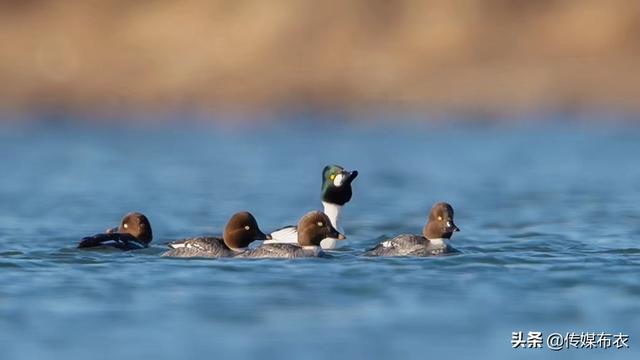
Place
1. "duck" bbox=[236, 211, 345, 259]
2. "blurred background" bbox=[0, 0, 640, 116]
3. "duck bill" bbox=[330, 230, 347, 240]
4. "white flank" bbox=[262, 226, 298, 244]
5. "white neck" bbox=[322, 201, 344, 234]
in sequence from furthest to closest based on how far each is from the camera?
"blurred background" bbox=[0, 0, 640, 116]
"white neck" bbox=[322, 201, 344, 234]
"white flank" bbox=[262, 226, 298, 244]
"duck bill" bbox=[330, 230, 347, 240]
"duck" bbox=[236, 211, 345, 259]

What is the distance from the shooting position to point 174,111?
45.6 m

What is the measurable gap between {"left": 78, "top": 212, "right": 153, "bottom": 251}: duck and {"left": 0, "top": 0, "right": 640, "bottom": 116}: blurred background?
929 inches

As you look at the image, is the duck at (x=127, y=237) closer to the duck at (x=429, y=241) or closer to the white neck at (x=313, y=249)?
the white neck at (x=313, y=249)

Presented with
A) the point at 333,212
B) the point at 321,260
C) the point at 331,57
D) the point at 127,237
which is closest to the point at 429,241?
the point at 321,260

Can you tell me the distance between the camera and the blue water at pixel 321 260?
51.0ft

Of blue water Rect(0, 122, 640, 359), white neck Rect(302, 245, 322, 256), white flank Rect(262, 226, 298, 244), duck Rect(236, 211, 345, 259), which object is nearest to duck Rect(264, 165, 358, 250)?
blue water Rect(0, 122, 640, 359)

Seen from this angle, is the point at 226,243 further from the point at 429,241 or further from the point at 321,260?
the point at 429,241

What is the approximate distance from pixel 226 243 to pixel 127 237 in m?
1.02

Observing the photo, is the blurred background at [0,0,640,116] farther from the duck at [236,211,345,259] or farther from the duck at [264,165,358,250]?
the duck at [236,211,345,259]

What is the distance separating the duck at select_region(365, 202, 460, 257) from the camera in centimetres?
1967

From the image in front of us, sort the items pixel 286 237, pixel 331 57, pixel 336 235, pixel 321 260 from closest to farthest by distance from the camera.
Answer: pixel 321 260, pixel 336 235, pixel 286 237, pixel 331 57

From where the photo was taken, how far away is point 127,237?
2036 centimetres

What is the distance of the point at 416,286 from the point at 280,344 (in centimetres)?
295

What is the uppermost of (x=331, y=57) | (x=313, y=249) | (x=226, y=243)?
(x=331, y=57)
